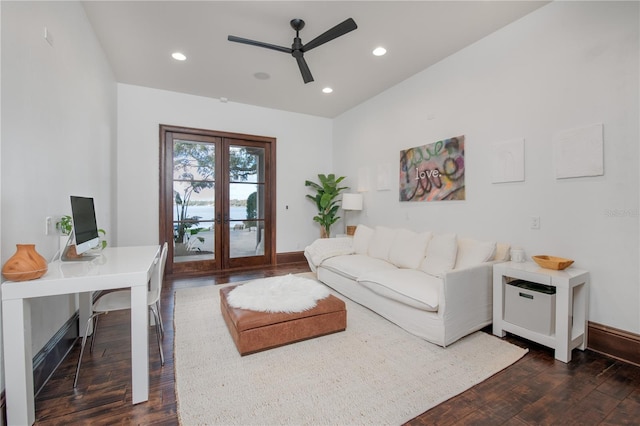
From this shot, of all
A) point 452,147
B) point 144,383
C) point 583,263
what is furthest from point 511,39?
point 144,383

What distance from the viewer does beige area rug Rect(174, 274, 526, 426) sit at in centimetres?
161

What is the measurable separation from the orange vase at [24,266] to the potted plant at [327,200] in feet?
13.9

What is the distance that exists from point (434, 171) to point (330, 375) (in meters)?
2.79

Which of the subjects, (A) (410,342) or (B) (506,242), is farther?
(B) (506,242)

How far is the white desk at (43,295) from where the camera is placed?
1418mm

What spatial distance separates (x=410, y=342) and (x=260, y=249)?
3.65m

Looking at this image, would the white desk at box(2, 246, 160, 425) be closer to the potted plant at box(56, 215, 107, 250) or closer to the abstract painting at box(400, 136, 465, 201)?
the potted plant at box(56, 215, 107, 250)

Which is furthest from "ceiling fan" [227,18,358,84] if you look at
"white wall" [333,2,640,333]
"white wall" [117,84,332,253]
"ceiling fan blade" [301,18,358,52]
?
"white wall" [117,84,332,253]

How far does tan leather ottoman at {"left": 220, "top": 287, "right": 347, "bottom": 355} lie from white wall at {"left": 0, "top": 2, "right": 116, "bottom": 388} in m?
1.27

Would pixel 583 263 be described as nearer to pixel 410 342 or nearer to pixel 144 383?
pixel 410 342

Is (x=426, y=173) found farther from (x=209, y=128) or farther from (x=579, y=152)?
(x=209, y=128)

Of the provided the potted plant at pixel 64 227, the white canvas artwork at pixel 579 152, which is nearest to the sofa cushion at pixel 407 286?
the white canvas artwork at pixel 579 152

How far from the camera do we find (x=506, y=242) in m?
2.92

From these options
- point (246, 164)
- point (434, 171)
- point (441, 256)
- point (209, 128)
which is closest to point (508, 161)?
point (434, 171)
